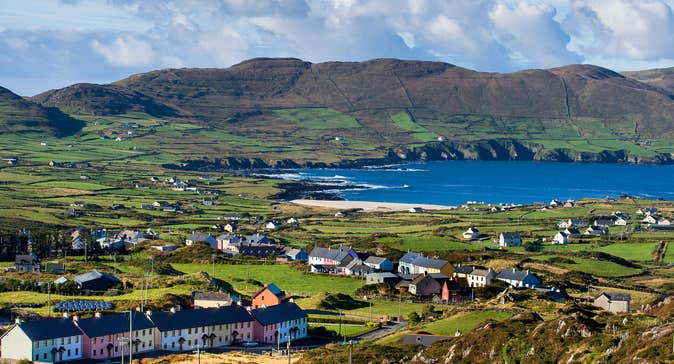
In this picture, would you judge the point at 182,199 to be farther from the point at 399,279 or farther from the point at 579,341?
the point at 579,341

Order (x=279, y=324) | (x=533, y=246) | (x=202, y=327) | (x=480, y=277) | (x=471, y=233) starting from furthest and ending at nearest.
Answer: (x=471, y=233), (x=533, y=246), (x=480, y=277), (x=279, y=324), (x=202, y=327)

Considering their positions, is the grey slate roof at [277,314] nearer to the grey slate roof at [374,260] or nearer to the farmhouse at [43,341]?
the farmhouse at [43,341]

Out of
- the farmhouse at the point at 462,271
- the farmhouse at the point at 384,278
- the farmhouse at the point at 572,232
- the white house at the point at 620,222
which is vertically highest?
the white house at the point at 620,222

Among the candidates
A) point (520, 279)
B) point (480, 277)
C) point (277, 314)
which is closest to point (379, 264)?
point (480, 277)

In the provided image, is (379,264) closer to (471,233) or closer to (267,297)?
(267,297)

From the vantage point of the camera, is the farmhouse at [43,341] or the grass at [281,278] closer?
the farmhouse at [43,341]

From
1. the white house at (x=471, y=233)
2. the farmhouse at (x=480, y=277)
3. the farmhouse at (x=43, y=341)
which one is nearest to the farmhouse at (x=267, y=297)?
the farmhouse at (x=43, y=341)

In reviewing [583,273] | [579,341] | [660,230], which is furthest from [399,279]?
[660,230]

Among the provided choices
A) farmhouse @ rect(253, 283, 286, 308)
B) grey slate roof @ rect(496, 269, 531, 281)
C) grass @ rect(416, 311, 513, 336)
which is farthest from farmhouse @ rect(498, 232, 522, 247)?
grass @ rect(416, 311, 513, 336)
